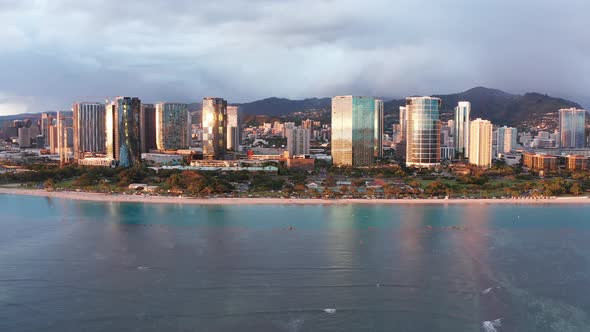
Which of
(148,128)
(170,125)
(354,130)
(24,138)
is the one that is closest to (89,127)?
(148,128)

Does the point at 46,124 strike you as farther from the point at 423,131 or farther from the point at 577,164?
the point at 577,164

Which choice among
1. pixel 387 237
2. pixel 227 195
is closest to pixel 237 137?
pixel 227 195

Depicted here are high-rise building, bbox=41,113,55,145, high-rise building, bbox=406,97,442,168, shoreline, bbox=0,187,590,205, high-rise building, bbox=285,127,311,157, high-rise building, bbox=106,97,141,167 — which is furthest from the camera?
high-rise building, bbox=41,113,55,145

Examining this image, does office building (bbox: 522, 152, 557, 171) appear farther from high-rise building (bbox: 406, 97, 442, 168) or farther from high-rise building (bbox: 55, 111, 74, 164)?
high-rise building (bbox: 55, 111, 74, 164)

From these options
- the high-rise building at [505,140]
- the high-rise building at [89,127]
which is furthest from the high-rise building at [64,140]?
the high-rise building at [505,140]

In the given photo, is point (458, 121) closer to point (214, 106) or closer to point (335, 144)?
point (335, 144)

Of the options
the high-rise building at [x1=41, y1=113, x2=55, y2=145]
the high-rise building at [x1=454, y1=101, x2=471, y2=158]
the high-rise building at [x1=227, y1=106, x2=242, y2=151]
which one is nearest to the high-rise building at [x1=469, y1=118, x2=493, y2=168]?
the high-rise building at [x1=454, y1=101, x2=471, y2=158]

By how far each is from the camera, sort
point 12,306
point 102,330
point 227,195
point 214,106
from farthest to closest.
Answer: point 214,106
point 227,195
point 12,306
point 102,330
